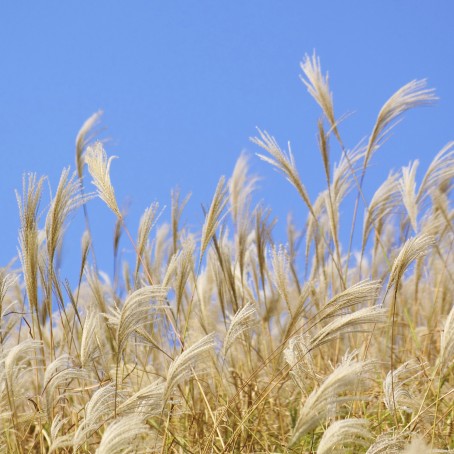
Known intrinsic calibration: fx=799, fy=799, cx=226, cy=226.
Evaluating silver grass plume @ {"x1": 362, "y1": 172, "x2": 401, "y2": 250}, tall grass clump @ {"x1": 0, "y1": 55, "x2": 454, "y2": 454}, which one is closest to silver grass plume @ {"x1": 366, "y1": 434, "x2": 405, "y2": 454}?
tall grass clump @ {"x1": 0, "y1": 55, "x2": 454, "y2": 454}

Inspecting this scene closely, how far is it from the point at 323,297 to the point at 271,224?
0.76m

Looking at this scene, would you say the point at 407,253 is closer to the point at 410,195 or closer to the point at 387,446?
the point at 387,446

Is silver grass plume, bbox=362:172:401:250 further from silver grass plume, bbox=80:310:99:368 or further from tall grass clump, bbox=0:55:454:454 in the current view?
silver grass plume, bbox=80:310:99:368

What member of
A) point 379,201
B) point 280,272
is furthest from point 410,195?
point 280,272

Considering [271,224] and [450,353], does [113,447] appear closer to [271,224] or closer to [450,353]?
[450,353]

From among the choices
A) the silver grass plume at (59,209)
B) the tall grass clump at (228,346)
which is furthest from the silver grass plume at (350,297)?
the silver grass plume at (59,209)

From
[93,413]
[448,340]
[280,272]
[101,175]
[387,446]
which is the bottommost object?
[387,446]

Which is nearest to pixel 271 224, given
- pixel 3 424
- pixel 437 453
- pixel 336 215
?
pixel 336 215

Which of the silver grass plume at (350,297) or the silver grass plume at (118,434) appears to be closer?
the silver grass plume at (118,434)

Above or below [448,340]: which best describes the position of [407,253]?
above

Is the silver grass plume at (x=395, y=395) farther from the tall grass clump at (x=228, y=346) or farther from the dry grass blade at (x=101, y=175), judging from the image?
the dry grass blade at (x=101, y=175)

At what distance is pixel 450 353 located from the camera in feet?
5.78

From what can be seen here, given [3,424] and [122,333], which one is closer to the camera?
[122,333]

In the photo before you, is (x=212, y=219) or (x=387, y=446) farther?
(x=212, y=219)
